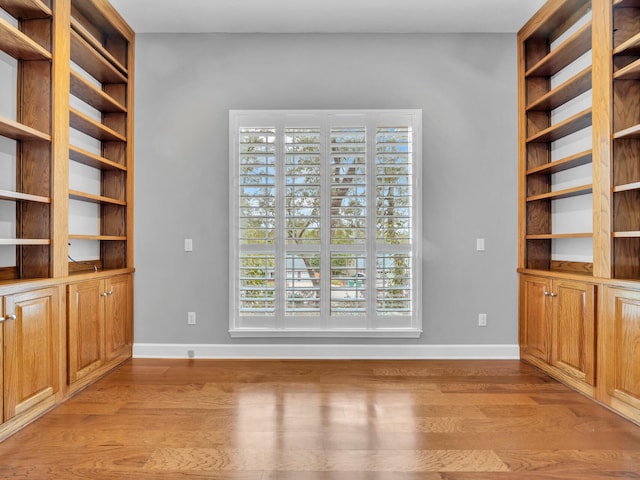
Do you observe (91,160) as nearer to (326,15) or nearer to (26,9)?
(26,9)

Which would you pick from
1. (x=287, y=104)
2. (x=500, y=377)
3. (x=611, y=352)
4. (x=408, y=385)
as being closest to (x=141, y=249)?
(x=287, y=104)

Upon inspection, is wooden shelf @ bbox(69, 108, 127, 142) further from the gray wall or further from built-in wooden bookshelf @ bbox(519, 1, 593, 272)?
built-in wooden bookshelf @ bbox(519, 1, 593, 272)

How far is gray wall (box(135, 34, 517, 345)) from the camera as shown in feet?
11.5

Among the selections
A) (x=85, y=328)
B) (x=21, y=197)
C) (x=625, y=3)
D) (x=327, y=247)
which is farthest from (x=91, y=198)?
(x=625, y=3)

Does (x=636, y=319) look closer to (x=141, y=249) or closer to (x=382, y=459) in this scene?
(x=382, y=459)

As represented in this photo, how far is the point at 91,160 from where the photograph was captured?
10.1 feet

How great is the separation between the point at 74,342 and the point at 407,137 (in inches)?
120

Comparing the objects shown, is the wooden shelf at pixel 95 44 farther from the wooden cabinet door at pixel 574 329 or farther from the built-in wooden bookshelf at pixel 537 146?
the wooden cabinet door at pixel 574 329

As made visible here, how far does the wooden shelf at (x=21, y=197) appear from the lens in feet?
6.88

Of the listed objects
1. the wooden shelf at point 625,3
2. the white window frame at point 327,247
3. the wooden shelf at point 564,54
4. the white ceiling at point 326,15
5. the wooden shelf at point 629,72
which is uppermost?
the white ceiling at point 326,15

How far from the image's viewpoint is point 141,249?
3510mm

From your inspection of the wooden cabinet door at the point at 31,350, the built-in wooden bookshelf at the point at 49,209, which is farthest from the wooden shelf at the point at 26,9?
the wooden cabinet door at the point at 31,350

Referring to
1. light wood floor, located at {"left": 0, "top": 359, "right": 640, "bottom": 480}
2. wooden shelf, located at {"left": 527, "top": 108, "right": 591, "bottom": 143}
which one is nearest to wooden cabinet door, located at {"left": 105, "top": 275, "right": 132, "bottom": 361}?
light wood floor, located at {"left": 0, "top": 359, "right": 640, "bottom": 480}

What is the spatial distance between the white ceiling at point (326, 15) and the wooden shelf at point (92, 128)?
3.24ft
